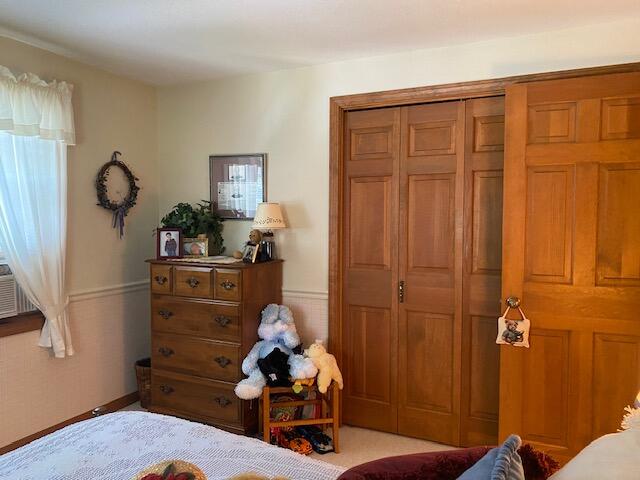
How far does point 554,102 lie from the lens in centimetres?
246

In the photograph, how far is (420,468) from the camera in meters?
1.23

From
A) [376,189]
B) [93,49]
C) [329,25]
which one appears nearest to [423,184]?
[376,189]

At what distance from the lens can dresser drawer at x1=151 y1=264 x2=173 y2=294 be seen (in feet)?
10.5

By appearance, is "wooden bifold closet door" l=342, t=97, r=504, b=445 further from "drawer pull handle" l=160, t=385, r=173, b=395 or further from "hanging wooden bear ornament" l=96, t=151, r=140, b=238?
"hanging wooden bear ornament" l=96, t=151, r=140, b=238

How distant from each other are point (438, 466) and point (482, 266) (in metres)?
1.81

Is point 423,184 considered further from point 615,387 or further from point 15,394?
point 15,394

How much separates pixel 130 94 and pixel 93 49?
0.66 m

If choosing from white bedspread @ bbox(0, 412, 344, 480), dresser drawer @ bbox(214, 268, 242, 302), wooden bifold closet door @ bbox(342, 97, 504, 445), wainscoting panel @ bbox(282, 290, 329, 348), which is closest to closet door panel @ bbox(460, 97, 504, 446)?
wooden bifold closet door @ bbox(342, 97, 504, 445)

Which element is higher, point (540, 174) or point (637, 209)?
point (540, 174)

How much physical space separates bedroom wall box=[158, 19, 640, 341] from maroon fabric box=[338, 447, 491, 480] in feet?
6.51

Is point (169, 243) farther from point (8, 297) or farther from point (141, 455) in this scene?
point (141, 455)

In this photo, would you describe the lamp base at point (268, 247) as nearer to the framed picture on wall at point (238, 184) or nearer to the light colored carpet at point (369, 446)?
the framed picture on wall at point (238, 184)

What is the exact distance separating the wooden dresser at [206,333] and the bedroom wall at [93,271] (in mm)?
397

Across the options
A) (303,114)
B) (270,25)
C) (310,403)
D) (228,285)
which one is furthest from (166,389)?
(270,25)
